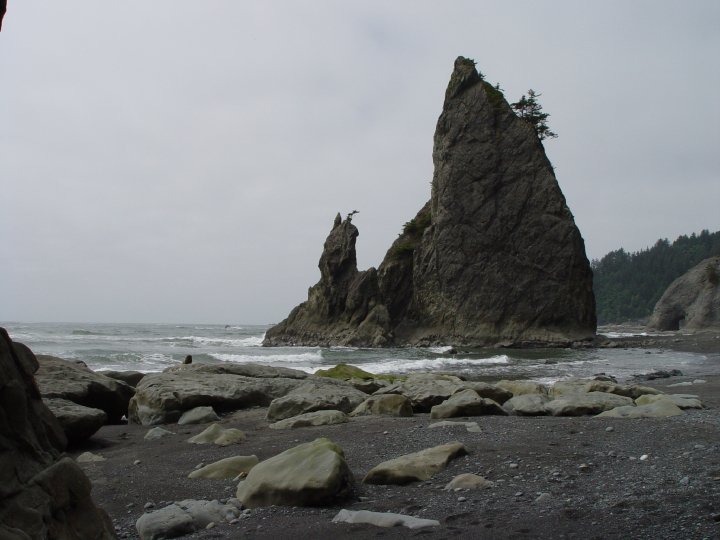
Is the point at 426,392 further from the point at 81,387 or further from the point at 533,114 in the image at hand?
the point at 533,114

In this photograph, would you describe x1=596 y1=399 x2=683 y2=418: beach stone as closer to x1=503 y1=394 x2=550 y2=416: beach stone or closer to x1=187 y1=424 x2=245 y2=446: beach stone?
x1=503 y1=394 x2=550 y2=416: beach stone

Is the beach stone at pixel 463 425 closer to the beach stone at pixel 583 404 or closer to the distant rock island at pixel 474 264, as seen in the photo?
the beach stone at pixel 583 404

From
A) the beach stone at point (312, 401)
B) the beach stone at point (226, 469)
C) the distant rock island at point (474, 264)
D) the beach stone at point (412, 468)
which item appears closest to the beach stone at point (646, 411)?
the beach stone at point (412, 468)

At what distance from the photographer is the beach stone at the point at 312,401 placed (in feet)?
30.6

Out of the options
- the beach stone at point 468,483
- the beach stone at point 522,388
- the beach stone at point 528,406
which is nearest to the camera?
the beach stone at point 468,483

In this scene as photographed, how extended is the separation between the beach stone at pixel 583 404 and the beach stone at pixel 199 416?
514 centimetres

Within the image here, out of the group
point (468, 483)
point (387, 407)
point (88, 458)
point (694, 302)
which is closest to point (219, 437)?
point (88, 458)

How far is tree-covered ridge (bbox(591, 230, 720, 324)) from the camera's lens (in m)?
132

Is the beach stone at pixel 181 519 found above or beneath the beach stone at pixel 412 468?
beneath

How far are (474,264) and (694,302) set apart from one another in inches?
1198

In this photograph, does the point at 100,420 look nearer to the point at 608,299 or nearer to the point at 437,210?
the point at 437,210

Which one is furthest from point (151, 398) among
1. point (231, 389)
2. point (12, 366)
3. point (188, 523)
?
point (12, 366)

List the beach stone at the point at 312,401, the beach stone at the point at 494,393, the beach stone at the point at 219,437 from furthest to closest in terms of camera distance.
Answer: the beach stone at the point at 494,393, the beach stone at the point at 312,401, the beach stone at the point at 219,437

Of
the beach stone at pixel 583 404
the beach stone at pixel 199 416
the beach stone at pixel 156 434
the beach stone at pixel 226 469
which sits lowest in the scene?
the beach stone at pixel 156 434
